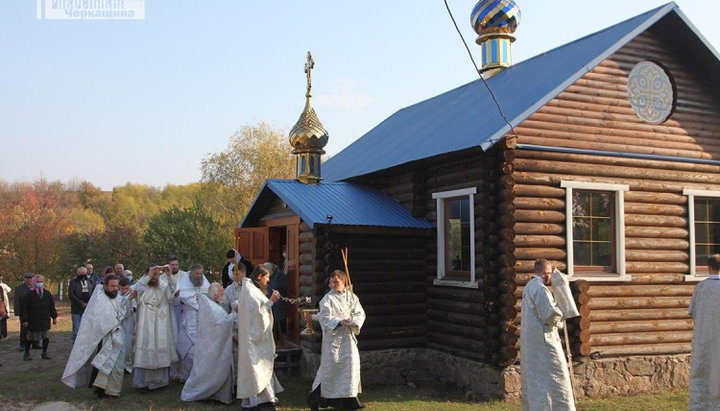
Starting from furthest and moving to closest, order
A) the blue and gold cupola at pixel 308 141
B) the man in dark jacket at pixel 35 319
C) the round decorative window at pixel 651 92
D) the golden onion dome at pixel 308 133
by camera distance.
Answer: the man in dark jacket at pixel 35 319
the golden onion dome at pixel 308 133
the blue and gold cupola at pixel 308 141
the round decorative window at pixel 651 92

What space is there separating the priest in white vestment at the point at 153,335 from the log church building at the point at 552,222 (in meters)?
2.23

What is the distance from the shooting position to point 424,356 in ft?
37.9

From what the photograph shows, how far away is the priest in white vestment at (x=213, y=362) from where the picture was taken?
9672 mm

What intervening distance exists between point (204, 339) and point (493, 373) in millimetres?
4104

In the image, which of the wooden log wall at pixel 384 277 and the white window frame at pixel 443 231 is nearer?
the white window frame at pixel 443 231

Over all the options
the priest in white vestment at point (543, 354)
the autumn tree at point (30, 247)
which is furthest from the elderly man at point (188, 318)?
the autumn tree at point (30, 247)

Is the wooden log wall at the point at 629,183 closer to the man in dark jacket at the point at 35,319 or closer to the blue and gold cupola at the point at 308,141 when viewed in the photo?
the blue and gold cupola at the point at 308,141

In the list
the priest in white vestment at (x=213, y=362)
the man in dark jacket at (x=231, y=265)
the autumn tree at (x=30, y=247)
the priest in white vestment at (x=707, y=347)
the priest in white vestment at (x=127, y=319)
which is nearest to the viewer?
the priest in white vestment at (x=707, y=347)

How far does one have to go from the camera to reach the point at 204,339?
9766mm

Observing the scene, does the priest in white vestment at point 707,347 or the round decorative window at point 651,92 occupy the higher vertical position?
the round decorative window at point 651,92

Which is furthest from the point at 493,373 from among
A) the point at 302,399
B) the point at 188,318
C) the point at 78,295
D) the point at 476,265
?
the point at 78,295

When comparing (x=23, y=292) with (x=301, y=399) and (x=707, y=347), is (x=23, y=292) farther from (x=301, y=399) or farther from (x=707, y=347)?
(x=707, y=347)

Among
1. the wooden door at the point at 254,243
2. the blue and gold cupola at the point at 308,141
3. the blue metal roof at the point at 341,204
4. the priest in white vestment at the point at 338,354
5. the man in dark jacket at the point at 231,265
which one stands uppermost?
the blue and gold cupola at the point at 308,141

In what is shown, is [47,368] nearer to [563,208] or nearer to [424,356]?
[424,356]
